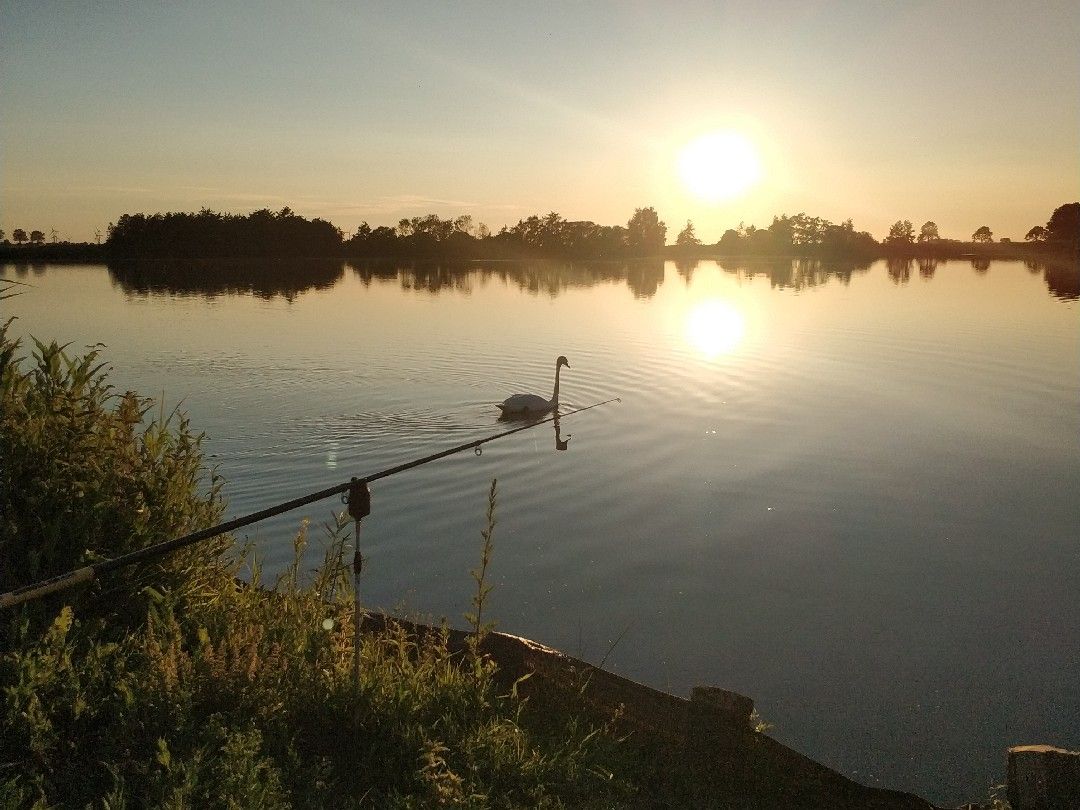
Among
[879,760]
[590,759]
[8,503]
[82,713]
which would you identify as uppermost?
[8,503]

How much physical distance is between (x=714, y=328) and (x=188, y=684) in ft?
131

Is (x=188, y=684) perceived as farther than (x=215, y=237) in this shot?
No

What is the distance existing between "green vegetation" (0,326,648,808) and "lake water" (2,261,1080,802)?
11.4ft

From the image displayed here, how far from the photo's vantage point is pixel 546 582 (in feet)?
35.4

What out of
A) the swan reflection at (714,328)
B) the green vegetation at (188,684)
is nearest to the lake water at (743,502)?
the swan reflection at (714,328)

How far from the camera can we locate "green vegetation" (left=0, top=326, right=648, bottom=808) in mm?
4352

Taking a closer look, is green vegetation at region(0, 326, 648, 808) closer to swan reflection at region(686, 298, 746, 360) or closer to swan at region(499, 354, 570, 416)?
swan at region(499, 354, 570, 416)

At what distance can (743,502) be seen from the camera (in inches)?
568

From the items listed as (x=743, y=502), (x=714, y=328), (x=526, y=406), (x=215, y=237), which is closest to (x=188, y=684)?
(x=743, y=502)

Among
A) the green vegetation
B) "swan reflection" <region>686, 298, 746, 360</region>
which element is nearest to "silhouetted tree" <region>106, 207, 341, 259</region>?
"swan reflection" <region>686, 298, 746, 360</region>

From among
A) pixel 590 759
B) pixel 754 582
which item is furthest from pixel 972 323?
pixel 590 759

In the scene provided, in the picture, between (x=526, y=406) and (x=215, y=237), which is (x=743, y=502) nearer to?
(x=526, y=406)

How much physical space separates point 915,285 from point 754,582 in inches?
2950

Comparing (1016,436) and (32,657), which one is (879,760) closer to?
(32,657)
